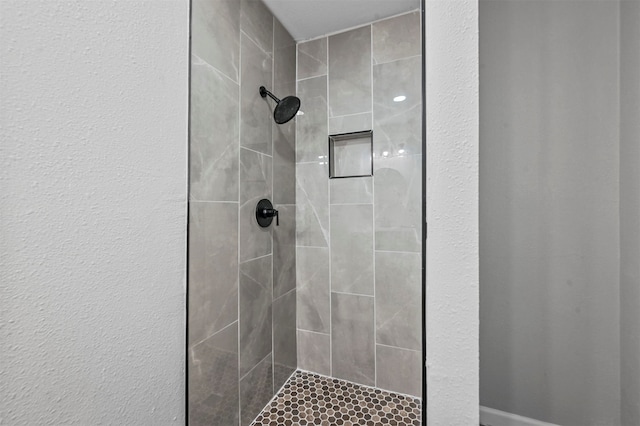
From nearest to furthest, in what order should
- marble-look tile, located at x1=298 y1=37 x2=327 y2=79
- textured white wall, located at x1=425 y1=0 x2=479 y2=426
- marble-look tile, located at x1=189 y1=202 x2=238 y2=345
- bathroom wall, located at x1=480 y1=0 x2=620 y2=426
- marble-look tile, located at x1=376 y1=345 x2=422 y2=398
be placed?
1. textured white wall, located at x1=425 y1=0 x2=479 y2=426
2. marble-look tile, located at x1=376 y1=345 x2=422 y2=398
3. marble-look tile, located at x1=298 y1=37 x2=327 y2=79
4. marble-look tile, located at x1=189 y1=202 x2=238 y2=345
5. bathroom wall, located at x1=480 y1=0 x2=620 y2=426

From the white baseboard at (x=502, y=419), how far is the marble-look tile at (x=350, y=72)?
120 cm

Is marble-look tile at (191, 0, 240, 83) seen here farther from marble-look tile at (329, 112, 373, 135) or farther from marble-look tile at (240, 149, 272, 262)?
marble-look tile at (329, 112, 373, 135)

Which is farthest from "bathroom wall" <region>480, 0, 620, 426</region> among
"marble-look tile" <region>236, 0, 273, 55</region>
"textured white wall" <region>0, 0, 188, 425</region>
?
"textured white wall" <region>0, 0, 188, 425</region>

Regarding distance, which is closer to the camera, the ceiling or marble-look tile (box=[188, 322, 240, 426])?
the ceiling

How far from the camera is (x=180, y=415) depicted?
2.62ft

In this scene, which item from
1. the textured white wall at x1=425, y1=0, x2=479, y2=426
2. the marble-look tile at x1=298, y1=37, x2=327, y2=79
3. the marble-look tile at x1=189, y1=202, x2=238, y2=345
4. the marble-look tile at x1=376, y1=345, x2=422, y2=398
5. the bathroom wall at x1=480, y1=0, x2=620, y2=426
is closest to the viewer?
the textured white wall at x1=425, y1=0, x2=479, y2=426

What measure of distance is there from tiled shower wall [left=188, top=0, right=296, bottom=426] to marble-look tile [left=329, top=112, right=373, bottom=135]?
188 millimetres

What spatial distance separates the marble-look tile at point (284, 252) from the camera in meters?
0.74

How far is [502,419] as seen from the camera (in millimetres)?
1021

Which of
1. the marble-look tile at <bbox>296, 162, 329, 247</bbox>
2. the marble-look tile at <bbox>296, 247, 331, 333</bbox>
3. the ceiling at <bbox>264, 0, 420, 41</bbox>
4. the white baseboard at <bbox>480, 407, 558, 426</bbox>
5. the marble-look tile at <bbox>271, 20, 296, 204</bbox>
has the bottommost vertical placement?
the white baseboard at <bbox>480, 407, 558, 426</bbox>

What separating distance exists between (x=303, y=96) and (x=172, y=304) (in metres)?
0.70

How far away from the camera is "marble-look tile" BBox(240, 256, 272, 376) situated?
0.79m

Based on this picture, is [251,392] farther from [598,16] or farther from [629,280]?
[598,16]

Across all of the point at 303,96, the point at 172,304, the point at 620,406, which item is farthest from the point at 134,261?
the point at 620,406
